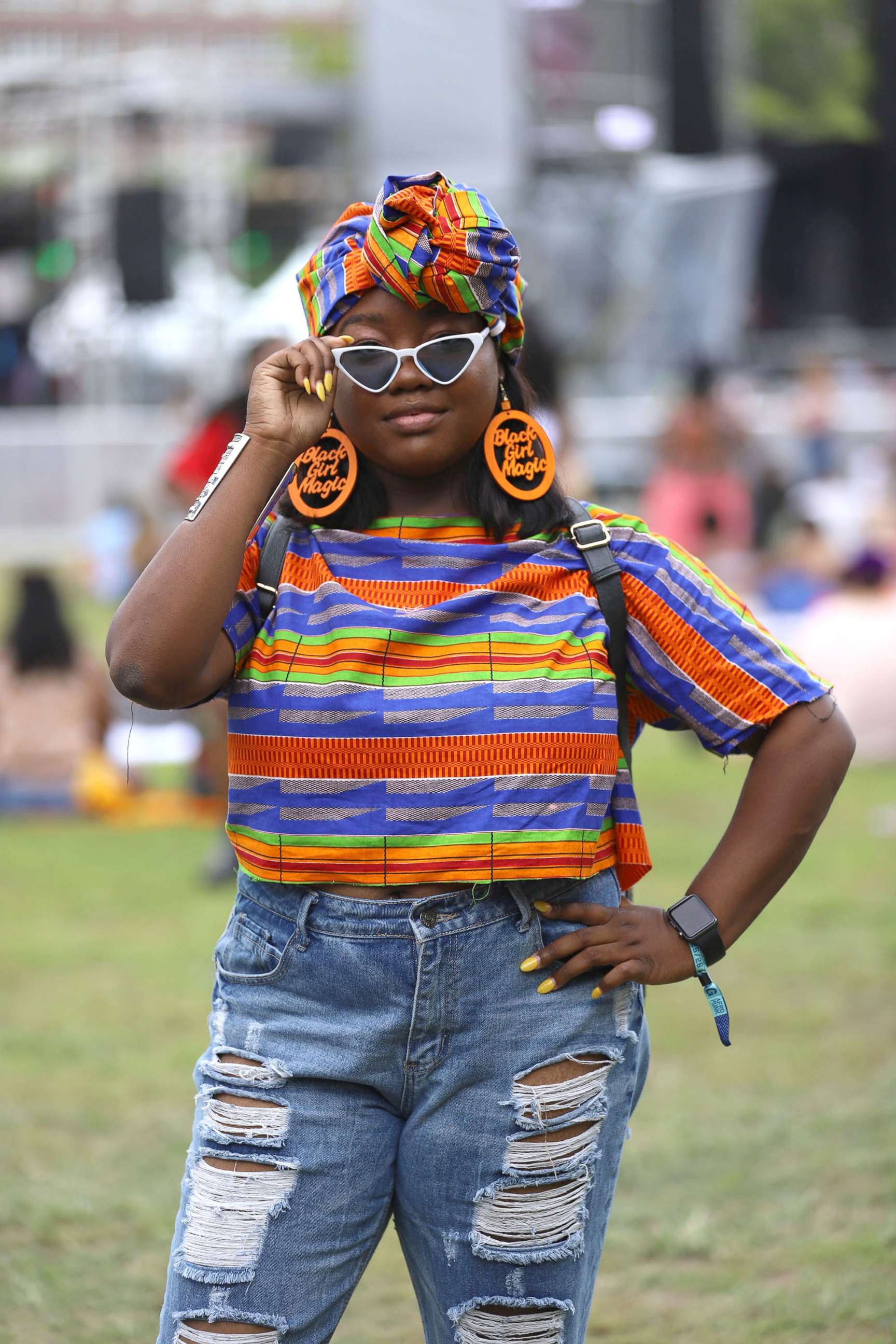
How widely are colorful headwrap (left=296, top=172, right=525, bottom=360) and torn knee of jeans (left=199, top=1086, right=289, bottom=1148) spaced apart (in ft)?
3.32

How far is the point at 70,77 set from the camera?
19766 mm

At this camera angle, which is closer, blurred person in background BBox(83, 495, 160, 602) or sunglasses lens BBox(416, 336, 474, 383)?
sunglasses lens BBox(416, 336, 474, 383)

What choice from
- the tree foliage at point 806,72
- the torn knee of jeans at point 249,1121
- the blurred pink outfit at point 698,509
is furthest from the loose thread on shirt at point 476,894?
the tree foliage at point 806,72

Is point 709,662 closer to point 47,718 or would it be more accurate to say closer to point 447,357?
point 447,357

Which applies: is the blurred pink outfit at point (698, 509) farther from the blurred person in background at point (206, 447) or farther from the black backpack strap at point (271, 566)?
the black backpack strap at point (271, 566)

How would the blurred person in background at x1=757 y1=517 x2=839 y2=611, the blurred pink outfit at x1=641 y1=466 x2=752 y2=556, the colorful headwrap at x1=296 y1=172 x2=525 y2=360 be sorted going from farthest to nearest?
the blurred pink outfit at x1=641 y1=466 x2=752 y2=556, the blurred person in background at x1=757 y1=517 x2=839 y2=611, the colorful headwrap at x1=296 y1=172 x2=525 y2=360

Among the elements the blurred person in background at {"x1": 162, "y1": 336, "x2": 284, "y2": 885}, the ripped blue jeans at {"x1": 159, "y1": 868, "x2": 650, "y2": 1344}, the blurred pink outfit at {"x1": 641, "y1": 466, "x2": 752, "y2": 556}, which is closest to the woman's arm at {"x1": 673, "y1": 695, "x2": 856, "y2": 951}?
the ripped blue jeans at {"x1": 159, "y1": 868, "x2": 650, "y2": 1344}

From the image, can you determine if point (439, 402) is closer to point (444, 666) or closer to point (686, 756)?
point (444, 666)

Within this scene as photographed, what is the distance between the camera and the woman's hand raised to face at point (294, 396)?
2.12m

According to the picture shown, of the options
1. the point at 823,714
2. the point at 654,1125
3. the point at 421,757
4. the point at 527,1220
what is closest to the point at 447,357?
the point at 421,757

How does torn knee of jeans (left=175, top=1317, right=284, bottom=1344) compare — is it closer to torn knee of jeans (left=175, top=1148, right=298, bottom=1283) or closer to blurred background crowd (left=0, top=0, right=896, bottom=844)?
torn knee of jeans (left=175, top=1148, right=298, bottom=1283)

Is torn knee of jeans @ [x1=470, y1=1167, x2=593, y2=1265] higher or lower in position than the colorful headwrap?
lower

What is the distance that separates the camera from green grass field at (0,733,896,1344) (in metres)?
3.57

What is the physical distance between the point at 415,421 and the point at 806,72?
31.4m
